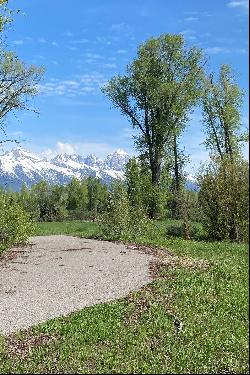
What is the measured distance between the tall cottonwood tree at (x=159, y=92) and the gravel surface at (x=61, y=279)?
31.0 metres

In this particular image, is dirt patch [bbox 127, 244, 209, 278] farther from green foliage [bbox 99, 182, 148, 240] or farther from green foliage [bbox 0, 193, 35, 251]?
green foliage [bbox 0, 193, 35, 251]

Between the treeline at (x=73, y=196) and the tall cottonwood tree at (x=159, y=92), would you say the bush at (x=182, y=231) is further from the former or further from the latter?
the treeline at (x=73, y=196)

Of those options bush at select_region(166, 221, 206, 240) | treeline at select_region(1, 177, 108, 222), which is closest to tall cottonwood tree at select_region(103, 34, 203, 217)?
bush at select_region(166, 221, 206, 240)

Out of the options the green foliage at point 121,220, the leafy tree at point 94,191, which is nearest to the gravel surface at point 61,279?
the green foliage at point 121,220

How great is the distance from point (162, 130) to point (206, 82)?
349 inches

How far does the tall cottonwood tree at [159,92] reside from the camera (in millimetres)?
58688

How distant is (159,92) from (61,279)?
41.1 meters

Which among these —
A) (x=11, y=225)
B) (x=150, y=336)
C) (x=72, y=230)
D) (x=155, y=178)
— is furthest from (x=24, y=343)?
(x=155, y=178)

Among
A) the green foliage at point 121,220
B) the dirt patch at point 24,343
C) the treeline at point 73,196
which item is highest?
the treeline at point 73,196

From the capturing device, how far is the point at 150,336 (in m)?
12.1

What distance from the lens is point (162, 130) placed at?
5912 centimetres

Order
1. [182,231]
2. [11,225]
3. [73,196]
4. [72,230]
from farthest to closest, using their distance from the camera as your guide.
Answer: [73,196] < [72,230] < [182,231] < [11,225]

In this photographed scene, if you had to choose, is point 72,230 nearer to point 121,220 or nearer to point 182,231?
point 182,231

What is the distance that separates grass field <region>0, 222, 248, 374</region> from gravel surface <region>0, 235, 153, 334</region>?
1101 mm
